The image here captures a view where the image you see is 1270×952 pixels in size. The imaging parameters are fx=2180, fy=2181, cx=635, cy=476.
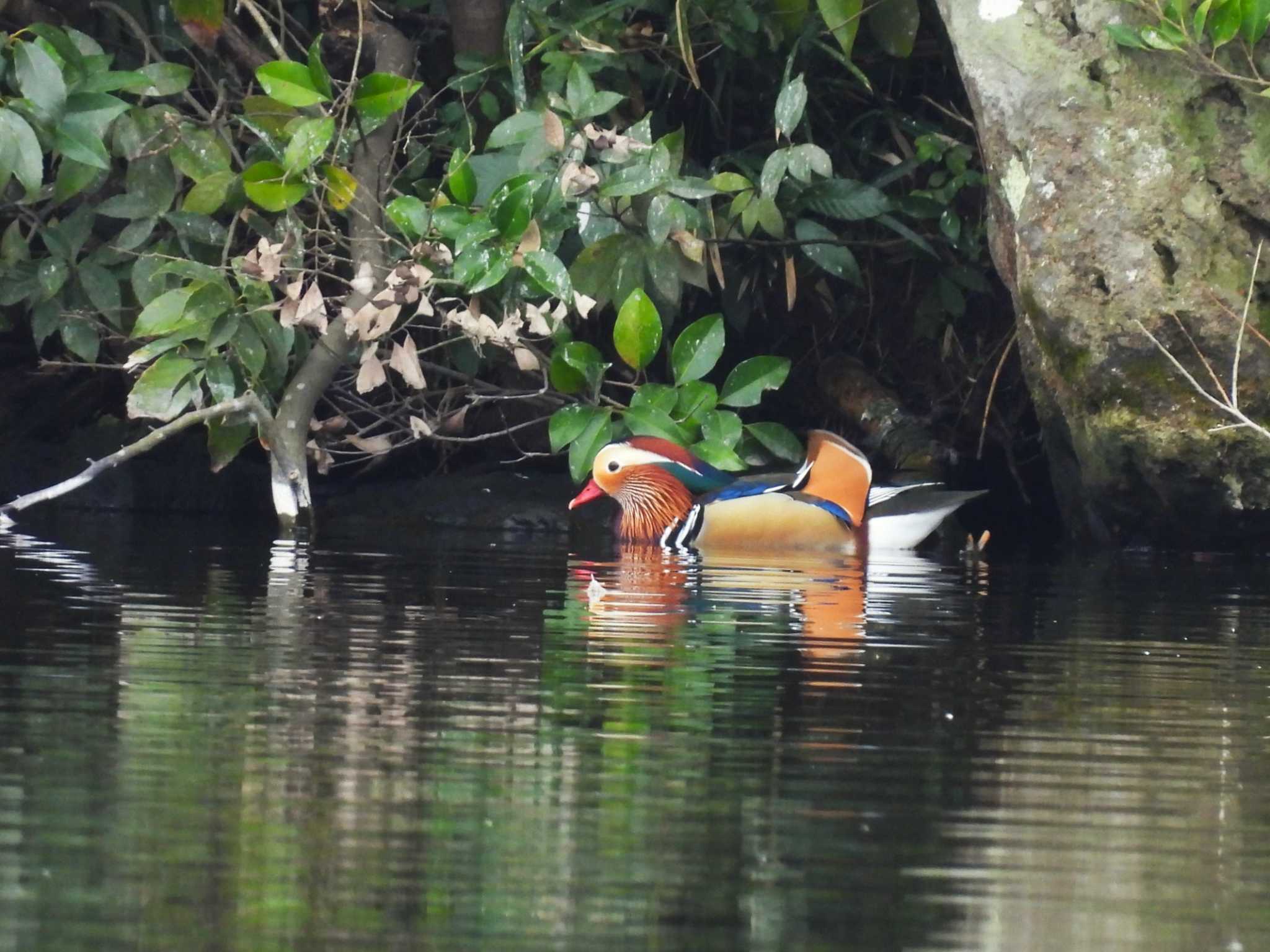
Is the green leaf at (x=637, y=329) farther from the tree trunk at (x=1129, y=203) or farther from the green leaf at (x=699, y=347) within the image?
the tree trunk at (x=1129, y=203)

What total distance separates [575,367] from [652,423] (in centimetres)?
33

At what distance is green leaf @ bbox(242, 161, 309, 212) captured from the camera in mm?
7152

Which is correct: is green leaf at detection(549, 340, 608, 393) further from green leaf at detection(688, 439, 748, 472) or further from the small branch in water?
the small branch in water

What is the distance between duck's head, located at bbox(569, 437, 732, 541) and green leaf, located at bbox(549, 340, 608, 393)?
283 mm

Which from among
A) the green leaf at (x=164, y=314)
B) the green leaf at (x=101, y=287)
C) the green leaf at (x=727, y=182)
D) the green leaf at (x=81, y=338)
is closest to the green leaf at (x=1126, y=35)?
the green leaf at (x=727, y=182)

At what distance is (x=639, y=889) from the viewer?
2430mm

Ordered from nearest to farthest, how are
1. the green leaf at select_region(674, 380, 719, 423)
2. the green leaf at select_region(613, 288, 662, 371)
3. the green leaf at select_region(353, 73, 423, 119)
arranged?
the green leaf at select_region(353, 73, 423, 119) < the green leaf at select_region(613, 288, 662, 371) < the green leaf at select_region(674, 380, 719, 423)

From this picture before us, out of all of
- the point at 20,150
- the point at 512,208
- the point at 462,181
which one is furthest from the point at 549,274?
the point at 20,150

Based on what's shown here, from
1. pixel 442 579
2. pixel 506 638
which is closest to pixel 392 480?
pixel 442 579

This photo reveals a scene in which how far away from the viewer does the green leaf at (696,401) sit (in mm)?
7598

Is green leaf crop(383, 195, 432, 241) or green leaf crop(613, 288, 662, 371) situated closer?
green leaf crop(383, 195, 432, 241)

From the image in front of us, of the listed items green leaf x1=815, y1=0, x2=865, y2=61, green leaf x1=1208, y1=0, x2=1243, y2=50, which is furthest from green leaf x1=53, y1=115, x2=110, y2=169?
green leaf x1=1208, y1=0, x2=1243, y2=50

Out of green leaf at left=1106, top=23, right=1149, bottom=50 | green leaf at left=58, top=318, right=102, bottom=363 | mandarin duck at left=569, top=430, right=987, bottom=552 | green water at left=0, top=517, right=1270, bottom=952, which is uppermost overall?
green leaf at left=1106, top=23, right=1149, bottom=50

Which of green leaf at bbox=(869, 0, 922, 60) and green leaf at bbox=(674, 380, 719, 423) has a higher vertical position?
green leaf at bbox=(869, 0, 922, 60)
